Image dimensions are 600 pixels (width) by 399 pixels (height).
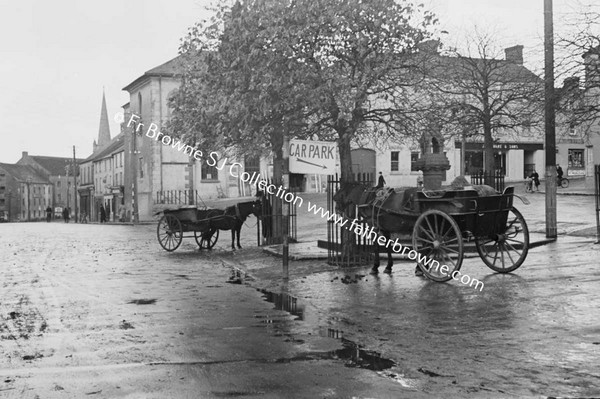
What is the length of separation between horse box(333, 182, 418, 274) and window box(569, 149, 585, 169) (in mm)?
59782

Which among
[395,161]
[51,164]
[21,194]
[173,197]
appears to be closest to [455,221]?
[173,197]

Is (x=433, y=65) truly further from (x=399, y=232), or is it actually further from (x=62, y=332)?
(x=62, y=332)

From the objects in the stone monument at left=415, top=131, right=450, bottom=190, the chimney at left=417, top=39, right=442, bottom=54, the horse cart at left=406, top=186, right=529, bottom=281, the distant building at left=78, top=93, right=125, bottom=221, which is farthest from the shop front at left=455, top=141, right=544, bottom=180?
the horse cart at left=406, top=186, right=529, bottom=281

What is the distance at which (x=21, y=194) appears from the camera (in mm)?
148750

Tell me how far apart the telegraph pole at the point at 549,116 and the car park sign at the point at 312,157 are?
6.60 m

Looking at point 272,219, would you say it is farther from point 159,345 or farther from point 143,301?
point 159,345

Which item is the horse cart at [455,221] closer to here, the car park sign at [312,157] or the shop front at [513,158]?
the car park sign at [312,157]

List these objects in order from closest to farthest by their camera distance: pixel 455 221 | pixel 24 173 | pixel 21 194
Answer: pixel 455 221
pixel 21 194
pixel 24 173

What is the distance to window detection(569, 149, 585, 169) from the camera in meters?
68.2

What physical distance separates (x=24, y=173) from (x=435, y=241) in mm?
157275

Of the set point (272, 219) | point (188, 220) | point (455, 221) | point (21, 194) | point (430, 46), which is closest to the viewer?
point (455, 221)

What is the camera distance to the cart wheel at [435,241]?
37.1 feet

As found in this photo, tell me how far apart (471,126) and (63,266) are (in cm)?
2903

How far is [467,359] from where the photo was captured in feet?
21.3
